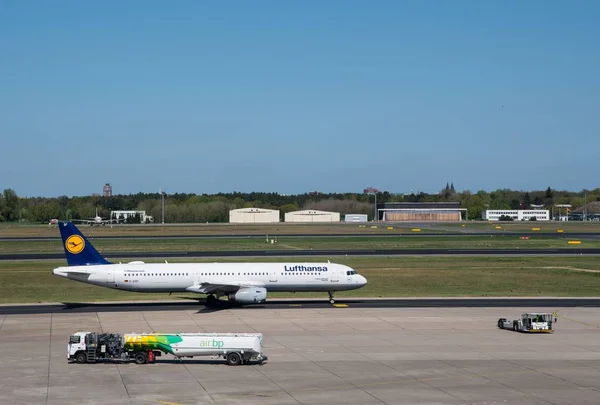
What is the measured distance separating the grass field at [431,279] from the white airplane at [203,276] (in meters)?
5.67

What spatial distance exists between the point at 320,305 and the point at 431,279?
21.2 m

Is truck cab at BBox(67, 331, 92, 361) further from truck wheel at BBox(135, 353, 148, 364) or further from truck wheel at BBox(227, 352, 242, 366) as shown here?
truck wheel at BBox(227, 352, 242, 366)

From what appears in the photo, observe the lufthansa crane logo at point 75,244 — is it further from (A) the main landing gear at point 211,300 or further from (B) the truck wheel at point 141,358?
(B) the truck wheel at point 141,358

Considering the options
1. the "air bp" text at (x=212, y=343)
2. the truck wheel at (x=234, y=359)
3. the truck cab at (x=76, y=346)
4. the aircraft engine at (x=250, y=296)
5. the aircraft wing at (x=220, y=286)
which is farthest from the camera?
the aircraft wing at (x=220, y=286)

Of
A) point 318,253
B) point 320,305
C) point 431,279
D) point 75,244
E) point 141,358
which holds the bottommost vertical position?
point 141,358

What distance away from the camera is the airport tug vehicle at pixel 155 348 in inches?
1650

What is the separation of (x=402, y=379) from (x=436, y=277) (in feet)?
157

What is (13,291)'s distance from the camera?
74.9 metres

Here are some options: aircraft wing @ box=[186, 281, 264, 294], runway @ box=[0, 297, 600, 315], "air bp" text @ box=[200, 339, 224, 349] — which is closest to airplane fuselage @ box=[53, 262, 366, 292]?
aircraft wing @ box=[186, 281, 264, 294]

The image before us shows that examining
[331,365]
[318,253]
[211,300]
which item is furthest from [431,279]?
[331,365]

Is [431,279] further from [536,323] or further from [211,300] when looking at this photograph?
[536,323]

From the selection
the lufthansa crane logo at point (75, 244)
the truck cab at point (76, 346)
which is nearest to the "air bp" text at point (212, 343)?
the truck cab at point (76, 346)

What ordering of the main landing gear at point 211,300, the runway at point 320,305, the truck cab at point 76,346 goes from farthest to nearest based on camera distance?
the main landing gear at point 211,300
the runway at point 320,305
the truck cab at point 76,346

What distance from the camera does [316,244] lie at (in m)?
135
